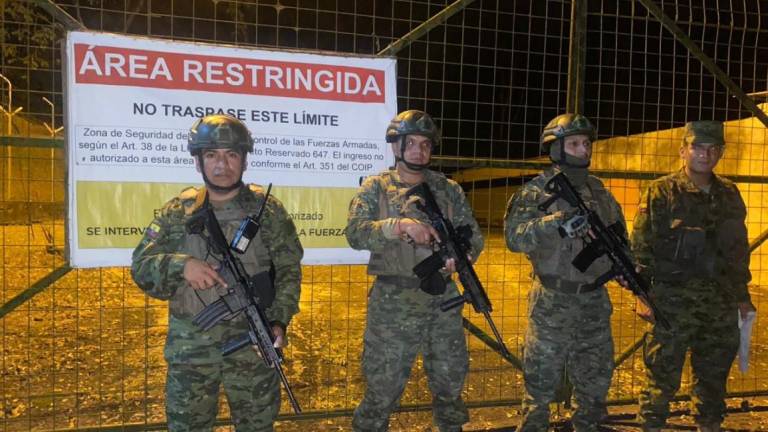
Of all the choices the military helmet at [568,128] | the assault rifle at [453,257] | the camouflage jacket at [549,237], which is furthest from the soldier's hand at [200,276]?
the military helmet at [568,128]

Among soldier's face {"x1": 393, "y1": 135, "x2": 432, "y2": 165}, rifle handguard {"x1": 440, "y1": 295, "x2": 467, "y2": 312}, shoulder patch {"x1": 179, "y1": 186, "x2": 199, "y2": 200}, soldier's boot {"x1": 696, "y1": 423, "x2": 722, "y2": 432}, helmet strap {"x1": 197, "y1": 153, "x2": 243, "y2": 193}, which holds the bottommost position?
soldier's boot {"x1": 696, "y1": 423, "x2": 722, "y2": 432}

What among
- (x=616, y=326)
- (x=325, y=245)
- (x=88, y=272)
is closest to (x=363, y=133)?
(x=325, y=245)

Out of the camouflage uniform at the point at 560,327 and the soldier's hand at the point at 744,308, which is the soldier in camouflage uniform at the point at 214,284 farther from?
the soldier's hand at the point at 744,308

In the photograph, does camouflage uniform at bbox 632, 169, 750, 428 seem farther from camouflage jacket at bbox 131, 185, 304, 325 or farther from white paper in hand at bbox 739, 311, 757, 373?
camouflage jacket at bbox 131, 185, 304, 325

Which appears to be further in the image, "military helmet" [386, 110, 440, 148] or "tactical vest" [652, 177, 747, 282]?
"tactical vest" [652, 177, 747, 282]

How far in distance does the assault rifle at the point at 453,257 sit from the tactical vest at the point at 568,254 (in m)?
0.52

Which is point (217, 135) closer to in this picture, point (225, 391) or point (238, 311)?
point (238, 311)

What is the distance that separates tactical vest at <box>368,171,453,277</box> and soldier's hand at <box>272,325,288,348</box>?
684 millimetres

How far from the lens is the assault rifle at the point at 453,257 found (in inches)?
116

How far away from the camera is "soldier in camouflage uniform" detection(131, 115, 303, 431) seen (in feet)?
8.48

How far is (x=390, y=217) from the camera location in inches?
123

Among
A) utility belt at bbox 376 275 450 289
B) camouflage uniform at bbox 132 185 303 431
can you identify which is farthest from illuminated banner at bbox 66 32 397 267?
camouflage uniform at bbox 132 185 303 431

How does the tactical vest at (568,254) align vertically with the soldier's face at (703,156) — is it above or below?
below

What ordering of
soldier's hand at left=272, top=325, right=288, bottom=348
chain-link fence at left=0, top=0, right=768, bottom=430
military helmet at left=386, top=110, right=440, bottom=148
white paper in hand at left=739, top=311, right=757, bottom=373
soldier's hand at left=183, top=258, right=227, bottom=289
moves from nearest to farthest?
1. soldier's hand at left=183, top=258, right=227, bottom=289
2. soldier's hand at left=272, top=325, right=288, bottom=348
3. military helmet at left=386, top=110, right=440, bottom=148
4. white paper in hand at left=739, top=311, right=757, bottom=373
5. chain-link fence at left=0, top=0, right=768, bottom=430
